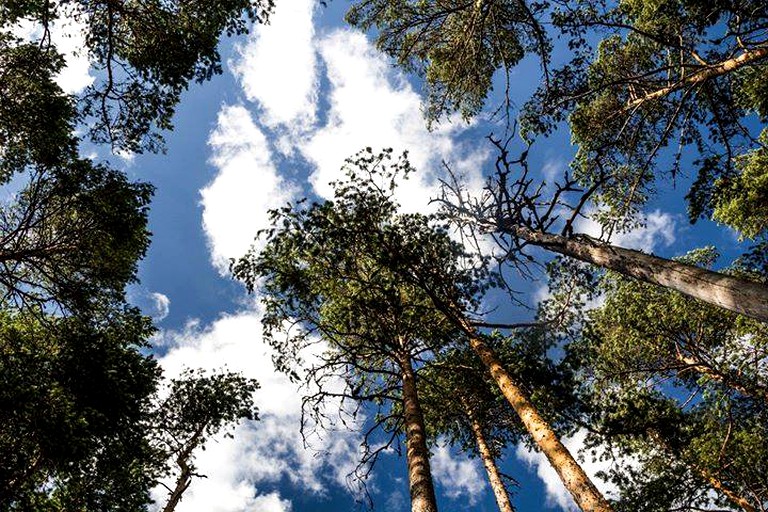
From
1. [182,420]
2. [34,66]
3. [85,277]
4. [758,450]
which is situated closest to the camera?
[34,66]

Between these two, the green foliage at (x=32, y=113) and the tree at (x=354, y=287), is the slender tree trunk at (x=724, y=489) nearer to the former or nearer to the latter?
the tree at (x=354, y=287)

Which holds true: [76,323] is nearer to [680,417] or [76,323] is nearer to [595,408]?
Result: [595,408]

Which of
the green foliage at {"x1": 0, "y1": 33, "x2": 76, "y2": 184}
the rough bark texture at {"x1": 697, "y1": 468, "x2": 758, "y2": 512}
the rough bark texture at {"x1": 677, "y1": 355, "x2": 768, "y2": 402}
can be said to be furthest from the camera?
the rough bark texture at {"x1": 677, "y1": 355, "x2": 768, "y2": 402}

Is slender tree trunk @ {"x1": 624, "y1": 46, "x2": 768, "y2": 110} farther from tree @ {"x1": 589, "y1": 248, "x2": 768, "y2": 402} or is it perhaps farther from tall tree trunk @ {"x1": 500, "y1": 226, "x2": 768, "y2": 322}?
tree @ {"x1": 589, "y1": 248, "x2": 768, "y2": 402}

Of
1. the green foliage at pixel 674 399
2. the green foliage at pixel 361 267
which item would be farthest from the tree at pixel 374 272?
the green foliage at pixel 674 399

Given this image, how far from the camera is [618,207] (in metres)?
9.04

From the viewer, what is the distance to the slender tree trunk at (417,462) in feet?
18.5

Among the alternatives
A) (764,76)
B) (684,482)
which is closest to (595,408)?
(684,482)

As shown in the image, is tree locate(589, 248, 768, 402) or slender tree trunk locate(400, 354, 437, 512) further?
tree locate(589, 248, 768, 402)

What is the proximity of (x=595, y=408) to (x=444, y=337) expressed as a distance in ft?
19.1

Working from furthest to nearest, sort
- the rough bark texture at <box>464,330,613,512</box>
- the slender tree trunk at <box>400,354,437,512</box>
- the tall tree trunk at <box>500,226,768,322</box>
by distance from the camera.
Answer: the slender tree trunk at <box>400,354,437,512</box>, the rough bark texture at <box>464,330,613,512</box>, the tall tree trunk at <box>500,226,768,322</box>

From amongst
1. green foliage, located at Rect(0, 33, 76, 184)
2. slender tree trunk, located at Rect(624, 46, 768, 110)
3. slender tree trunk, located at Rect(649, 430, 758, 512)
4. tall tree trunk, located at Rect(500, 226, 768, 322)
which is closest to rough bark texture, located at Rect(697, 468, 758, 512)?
slender tree trunk, located at Rect(649, 430, 758, 512)

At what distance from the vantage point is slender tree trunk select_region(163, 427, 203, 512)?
44.8 feet

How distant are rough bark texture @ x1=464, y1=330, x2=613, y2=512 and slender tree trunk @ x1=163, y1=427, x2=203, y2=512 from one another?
41.8ft
